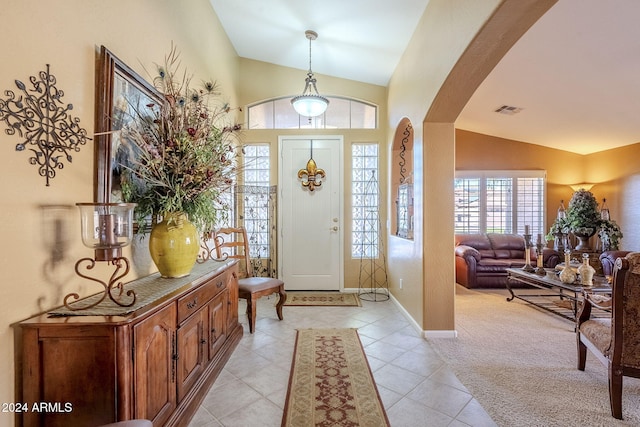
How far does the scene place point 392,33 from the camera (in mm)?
3541

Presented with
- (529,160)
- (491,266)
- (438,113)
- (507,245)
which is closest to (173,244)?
(438,113)

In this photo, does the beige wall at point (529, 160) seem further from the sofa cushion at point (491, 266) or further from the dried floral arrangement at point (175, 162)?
the dried floral arrangement at point (175, 162)

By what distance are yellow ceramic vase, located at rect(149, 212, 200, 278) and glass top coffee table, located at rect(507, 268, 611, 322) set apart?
3630mm

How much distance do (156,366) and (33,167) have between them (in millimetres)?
1092

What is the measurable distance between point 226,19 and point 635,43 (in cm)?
440

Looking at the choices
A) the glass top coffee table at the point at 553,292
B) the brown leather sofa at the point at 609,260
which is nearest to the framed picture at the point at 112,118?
the glass top coffee table at the point at 553,292

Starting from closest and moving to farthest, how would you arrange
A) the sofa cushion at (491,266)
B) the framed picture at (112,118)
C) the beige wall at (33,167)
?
the beige wall at (33,167) → the framed picture at (112,118) → the sofa cushion at (491,266)

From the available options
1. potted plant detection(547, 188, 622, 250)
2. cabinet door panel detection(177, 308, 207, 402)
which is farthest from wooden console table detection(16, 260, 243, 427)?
potted plant detection(547, 188, 622, 250)

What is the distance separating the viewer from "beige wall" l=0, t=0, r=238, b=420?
48.7 inches

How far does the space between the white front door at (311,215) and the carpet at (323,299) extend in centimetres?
17

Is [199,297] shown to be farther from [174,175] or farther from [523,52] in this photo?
[523,52]

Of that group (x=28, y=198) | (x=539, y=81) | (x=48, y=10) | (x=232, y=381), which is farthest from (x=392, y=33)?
(x=232, y=381)

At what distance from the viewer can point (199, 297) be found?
2066mm

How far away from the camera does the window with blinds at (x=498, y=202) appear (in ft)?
20.8
